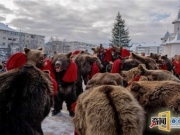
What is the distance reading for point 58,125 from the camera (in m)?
6.08

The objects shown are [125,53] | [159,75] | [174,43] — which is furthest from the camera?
[174,43]

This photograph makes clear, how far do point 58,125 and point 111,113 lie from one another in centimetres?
403

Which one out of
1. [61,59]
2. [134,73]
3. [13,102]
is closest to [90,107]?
[13,102]

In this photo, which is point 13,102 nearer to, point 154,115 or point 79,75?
point 154,115

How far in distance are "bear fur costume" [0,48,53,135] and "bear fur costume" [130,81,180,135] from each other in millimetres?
952

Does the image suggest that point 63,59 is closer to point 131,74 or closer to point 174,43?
point 131,74

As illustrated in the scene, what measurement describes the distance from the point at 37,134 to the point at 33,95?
39 cm

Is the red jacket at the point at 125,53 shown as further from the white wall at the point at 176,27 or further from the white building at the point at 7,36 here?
the white building at the point at 7,36

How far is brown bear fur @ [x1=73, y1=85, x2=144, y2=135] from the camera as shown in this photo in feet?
7.35

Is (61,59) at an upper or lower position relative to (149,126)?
upper

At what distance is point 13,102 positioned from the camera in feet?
7.90

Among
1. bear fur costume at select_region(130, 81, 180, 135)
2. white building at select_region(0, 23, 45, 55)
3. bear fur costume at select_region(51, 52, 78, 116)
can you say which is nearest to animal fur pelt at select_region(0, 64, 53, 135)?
bear fur costume at select_region(130, 81, 180, 135)

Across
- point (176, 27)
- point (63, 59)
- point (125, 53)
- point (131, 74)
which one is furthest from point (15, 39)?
point (131, 74)

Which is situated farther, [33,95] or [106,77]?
[106,77]
